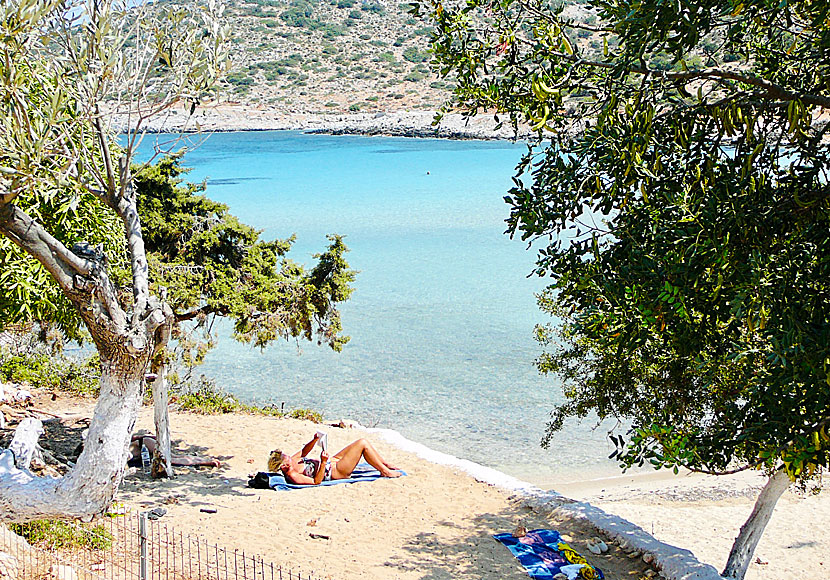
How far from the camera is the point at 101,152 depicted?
5.32 metres

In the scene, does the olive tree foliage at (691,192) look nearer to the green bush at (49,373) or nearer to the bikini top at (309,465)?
the bikini top at (309,465)

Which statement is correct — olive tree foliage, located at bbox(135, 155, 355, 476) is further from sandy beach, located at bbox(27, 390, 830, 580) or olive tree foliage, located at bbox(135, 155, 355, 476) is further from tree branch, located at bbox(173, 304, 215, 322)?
sandy beach, located at bbox(27, 390, 830, 580)

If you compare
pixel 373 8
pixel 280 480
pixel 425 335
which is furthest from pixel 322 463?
pixel 373 8

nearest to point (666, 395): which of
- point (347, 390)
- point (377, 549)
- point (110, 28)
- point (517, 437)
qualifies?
point (377, 549)

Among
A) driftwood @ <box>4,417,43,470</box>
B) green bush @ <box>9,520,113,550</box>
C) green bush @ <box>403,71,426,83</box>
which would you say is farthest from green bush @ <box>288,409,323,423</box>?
green bush @ <box>403,71,426,83</box>

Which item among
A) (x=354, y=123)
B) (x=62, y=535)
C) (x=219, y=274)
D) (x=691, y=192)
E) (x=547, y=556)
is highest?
(x=354, y=123)

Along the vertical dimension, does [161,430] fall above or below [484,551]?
above

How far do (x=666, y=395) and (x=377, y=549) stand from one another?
3.03 m

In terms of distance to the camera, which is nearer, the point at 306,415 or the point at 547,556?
the point at 547,556

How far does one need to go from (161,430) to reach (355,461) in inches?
90.4

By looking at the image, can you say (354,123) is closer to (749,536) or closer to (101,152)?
(749,536)

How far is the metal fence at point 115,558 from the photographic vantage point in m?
5.43

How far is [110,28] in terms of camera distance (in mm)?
5266

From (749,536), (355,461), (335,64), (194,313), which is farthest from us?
(335,64)
